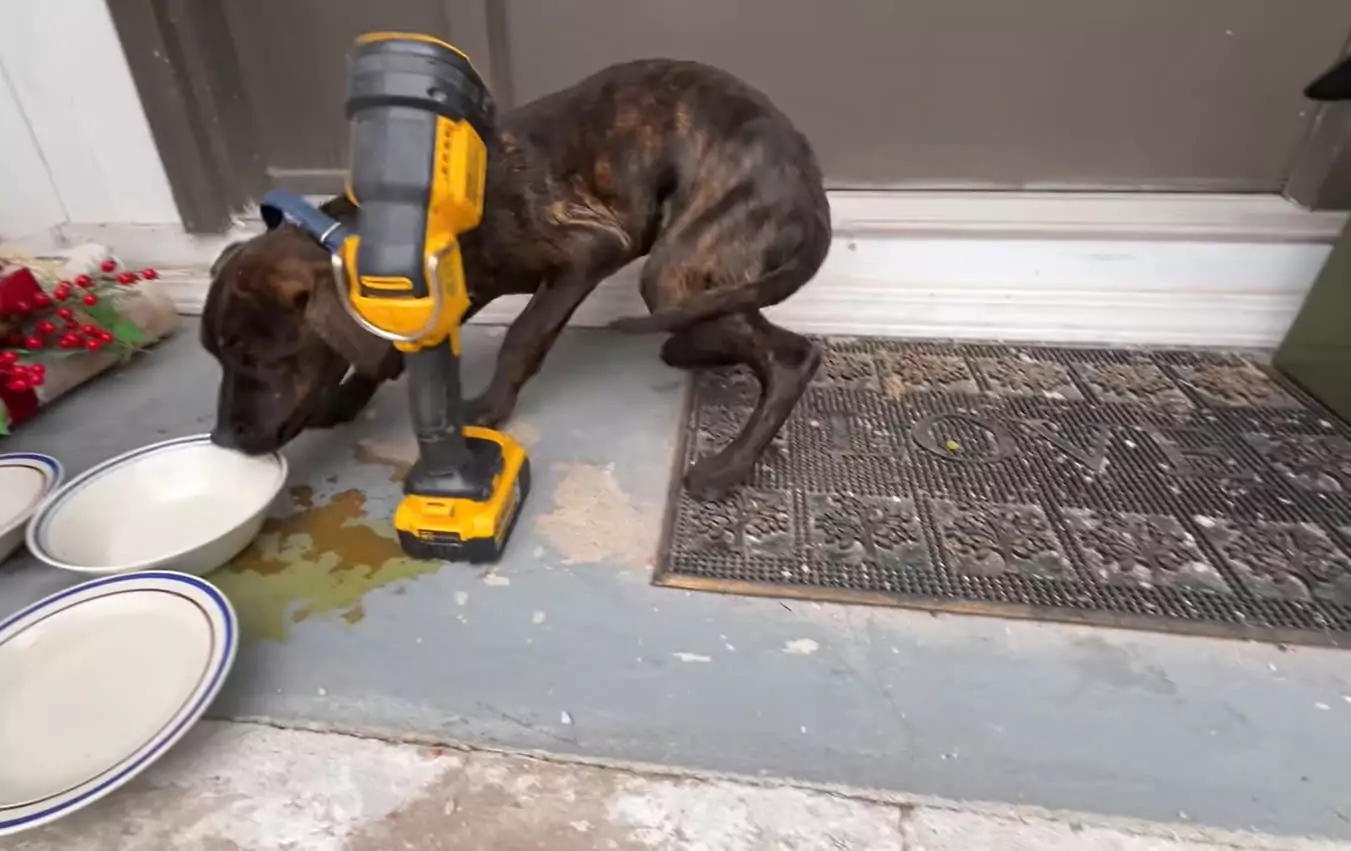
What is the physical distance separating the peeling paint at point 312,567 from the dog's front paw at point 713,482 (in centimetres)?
35

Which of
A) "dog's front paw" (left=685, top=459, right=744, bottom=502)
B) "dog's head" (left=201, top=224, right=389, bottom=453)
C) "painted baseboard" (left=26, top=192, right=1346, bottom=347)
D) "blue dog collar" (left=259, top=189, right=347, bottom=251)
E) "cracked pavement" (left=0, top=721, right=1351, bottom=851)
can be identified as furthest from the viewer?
"painted baseboard" (left=26, top=192, right=1346, bottom=347)

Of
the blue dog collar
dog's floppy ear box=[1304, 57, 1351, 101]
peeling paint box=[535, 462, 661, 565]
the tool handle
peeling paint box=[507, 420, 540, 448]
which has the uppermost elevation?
dog's floppy ear box=[1304, 57, 1351, 101]

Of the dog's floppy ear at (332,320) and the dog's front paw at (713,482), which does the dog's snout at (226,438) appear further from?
the dog's front paw at (713,482)

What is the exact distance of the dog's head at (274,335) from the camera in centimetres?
95

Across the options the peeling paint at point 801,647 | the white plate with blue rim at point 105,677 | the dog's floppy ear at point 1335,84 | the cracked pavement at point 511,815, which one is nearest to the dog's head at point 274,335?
the white plate with blue rim at point 105,677

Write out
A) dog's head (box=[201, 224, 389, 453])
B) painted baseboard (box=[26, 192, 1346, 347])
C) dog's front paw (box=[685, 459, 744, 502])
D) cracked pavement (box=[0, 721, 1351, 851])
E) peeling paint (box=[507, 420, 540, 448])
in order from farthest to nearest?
painted baseboard (box=[26, 192, 1346, 347]) < peeling paint (box=[507, 420, 540, 448]) < dog's front paw (box=[685, 459, 744, 502]) < dog's head (box=[201, 224, 389, 453]) < cracked pavement (box=[0, 721, 1351, 851])

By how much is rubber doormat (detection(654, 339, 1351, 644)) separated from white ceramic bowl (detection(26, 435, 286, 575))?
0.54m

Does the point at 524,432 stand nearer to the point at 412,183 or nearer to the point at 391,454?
the point at 391,454

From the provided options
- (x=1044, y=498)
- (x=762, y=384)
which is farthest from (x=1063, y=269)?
(x=762, y=384)

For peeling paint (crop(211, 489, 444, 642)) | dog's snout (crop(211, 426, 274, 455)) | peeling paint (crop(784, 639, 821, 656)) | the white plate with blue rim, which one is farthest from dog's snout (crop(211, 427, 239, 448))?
peeling paint (crop(784, 639, 821, 656))

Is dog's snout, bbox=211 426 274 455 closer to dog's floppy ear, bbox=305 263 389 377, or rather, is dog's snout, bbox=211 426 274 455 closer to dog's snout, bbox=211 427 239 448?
dog's snout, bbox=211 427 239 448

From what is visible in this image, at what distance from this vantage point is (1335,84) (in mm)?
1126

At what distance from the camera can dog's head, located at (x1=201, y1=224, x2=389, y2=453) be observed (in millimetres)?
951

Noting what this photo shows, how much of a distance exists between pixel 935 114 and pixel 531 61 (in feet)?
2.51
